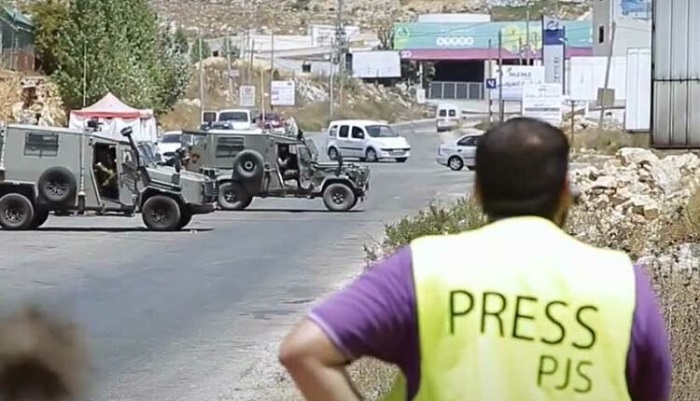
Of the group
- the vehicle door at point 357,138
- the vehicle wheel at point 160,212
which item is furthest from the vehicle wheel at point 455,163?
the vehicle wheel at point 160,212

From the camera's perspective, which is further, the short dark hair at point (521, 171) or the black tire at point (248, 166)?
the black tire at point (248, 166)

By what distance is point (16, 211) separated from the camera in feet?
90.2

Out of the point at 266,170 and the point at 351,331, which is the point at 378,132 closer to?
the point at 266,170

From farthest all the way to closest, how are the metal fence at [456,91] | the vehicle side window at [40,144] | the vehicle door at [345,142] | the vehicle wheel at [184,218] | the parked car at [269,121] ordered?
the metal fence at [456,91] < the parked car at [269,121] < the vehicle door at [345,142] < the vehicle wheel at [184,218] < the vehicle side window at [40,144]

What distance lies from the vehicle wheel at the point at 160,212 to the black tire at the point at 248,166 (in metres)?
5.64

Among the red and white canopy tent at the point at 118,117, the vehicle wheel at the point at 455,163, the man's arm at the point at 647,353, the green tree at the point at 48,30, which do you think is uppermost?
the green tree at the point at 48,30

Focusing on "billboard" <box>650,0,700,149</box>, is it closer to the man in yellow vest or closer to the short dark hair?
the short dark hair

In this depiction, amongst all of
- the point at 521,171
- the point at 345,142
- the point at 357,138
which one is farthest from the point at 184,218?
the point at 357,138

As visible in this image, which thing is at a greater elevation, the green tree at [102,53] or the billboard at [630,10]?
the billboard at [630,10]

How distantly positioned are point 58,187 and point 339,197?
848 cm

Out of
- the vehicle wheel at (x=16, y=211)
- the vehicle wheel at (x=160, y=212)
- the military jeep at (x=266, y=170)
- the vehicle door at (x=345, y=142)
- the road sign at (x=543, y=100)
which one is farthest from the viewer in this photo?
the vehicle door at (x=345, y=142)

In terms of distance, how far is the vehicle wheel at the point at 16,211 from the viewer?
2736cm

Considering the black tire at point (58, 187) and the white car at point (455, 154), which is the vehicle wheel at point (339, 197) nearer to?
the black tire at point (58, 187)

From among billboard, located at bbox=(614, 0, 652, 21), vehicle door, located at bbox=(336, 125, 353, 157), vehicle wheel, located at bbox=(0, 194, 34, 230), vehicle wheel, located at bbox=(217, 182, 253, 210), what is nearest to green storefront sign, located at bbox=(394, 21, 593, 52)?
billboard, located at bbox=(614, 0, 652, 21)
